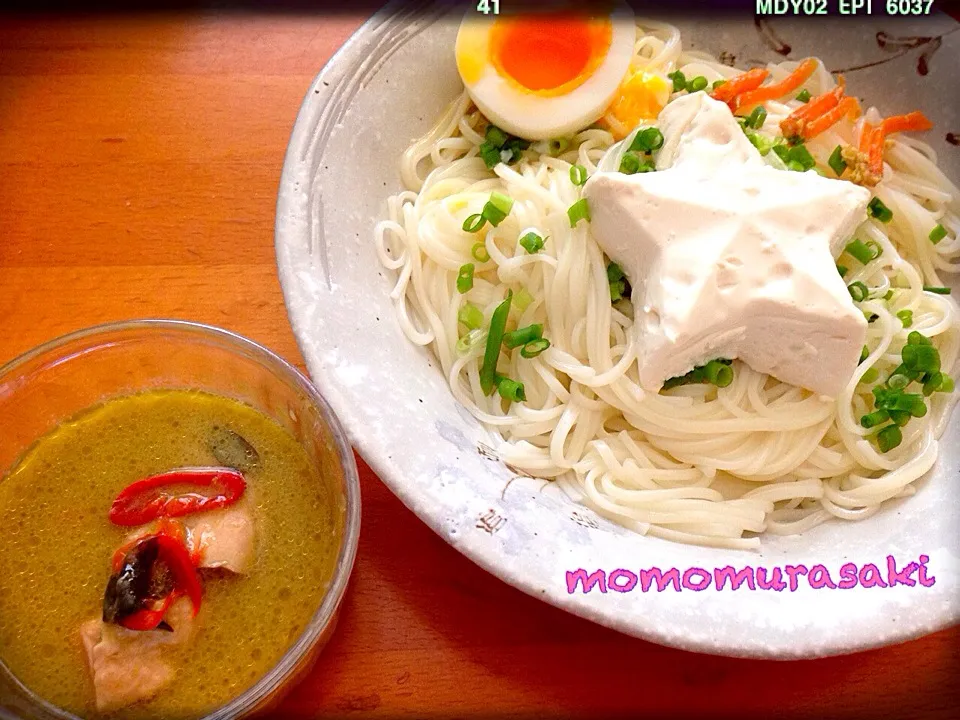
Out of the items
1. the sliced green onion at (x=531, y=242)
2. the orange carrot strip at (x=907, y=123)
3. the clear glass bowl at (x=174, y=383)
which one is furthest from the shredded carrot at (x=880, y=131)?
the clear glass bowl at (x=174, y=383)

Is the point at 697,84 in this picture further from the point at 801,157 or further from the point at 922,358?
the point at 922,358

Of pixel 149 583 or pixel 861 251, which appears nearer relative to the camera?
pixel 149 583

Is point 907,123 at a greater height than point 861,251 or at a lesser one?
greater

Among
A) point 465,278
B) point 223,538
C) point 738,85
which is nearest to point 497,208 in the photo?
point 465,278

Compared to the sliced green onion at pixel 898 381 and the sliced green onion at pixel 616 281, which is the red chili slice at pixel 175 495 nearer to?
the sliced green onion at pixel 616 281

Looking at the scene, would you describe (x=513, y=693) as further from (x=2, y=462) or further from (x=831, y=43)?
(x=831, y=43)

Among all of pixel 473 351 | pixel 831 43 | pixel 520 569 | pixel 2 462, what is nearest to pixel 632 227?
pixel 473 351
